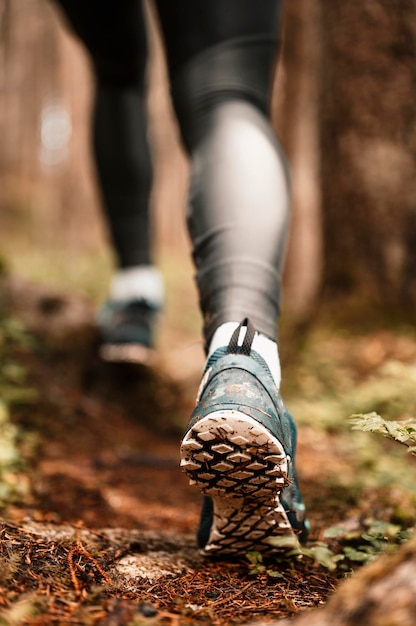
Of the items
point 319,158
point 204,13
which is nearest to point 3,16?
point 319,158

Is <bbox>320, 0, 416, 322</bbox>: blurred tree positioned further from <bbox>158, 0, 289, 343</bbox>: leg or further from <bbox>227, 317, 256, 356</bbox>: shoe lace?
<bbox>227, 317, 256, 356</bbox>: shoe lace

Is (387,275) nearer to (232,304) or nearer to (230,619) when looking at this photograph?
(232,304)

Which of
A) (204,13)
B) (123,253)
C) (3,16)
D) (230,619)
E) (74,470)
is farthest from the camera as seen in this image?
(3,16)

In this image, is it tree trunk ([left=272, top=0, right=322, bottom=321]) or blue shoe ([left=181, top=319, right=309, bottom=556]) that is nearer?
blue shoe ([left=181, top=319, right=309, bottom=556])

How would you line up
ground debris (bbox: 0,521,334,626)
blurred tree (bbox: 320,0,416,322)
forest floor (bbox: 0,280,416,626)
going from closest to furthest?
ground debris (bbox: 0,521,334,626) < forest floor (bbox: 0,280,416,626) < blurred tree (bbox: 320,0,416,322)

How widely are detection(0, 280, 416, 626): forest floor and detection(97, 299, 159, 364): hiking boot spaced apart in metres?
0.32

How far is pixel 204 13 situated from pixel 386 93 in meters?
1.72

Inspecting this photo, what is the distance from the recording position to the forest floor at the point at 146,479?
88 cm

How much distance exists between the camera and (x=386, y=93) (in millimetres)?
Result: 2803

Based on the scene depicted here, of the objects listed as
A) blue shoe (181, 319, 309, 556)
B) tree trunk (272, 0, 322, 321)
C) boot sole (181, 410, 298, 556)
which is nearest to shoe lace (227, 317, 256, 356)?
blue shoe (181, 319, 309, 556)

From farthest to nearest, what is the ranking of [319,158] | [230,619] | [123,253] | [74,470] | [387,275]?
[319,158]
[387,275]
[123,253]
[74,470]
[230,619]

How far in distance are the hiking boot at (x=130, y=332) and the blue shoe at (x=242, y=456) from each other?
3.90 feet

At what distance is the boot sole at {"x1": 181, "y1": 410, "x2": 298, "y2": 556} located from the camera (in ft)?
2.98

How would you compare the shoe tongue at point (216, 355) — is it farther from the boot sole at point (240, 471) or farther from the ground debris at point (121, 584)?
the ground debris at point (121, 584)
